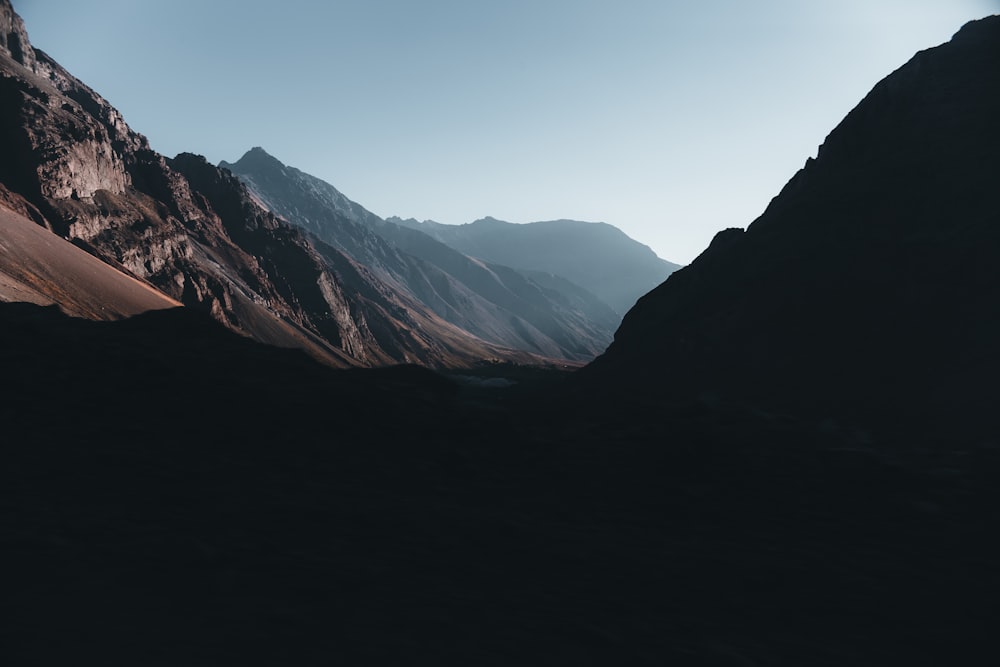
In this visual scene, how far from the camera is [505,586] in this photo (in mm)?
16766

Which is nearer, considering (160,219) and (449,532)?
(449,532)

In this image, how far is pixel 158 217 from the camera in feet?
457

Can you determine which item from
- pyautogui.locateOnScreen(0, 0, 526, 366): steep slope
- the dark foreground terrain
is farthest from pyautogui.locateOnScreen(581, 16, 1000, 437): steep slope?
pyautogui.locateOnScreen(0, 0, 526, 366): steep slope

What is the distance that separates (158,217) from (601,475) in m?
139

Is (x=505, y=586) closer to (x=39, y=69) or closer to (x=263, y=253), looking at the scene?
(x=263, y=253)

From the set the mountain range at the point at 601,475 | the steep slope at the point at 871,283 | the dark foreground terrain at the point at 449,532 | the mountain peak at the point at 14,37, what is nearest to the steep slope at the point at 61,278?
the mountain range at the point at 601,475

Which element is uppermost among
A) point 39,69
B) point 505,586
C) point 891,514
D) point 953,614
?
point 39,69

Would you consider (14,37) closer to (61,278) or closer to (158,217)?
(158,217)

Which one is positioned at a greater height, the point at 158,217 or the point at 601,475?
the point at 158,217

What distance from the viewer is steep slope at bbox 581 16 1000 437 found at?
45938 millimetres

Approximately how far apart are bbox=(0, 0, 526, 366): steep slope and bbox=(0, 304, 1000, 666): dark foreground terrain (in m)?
92.2

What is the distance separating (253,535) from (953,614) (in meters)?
18.6

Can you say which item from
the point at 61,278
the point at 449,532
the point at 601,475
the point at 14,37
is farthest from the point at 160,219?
the point at 449,532

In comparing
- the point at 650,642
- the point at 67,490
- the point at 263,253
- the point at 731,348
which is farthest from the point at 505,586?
the point at 263,253
